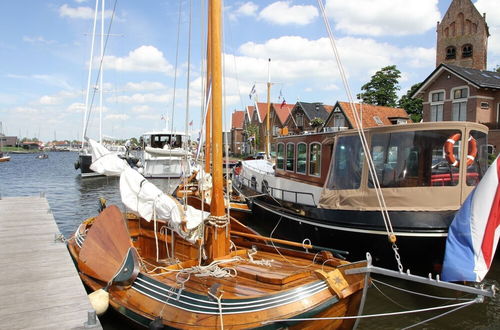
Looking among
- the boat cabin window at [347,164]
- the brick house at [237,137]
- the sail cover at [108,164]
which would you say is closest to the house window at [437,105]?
the boat cabin window at [347,164]

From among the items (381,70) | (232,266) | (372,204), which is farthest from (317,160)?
(381,70)

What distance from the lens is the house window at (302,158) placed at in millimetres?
10930

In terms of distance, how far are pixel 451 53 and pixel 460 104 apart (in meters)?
21.8

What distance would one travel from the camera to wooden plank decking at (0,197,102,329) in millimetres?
4898

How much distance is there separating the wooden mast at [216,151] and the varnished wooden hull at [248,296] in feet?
1.27

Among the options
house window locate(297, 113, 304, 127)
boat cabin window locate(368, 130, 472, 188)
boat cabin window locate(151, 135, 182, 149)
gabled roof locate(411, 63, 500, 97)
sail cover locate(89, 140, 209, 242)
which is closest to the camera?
sail cover locate(89, 140, 209, 242)

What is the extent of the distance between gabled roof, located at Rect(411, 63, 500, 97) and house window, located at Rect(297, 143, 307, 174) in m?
20.0

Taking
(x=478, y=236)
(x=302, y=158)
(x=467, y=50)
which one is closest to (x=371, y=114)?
(x=467, y=50)

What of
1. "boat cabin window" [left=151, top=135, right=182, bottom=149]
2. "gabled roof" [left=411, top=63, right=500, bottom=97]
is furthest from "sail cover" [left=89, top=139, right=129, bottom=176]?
"gabled roof" [left=411, top=63, right=500, bottom=97]

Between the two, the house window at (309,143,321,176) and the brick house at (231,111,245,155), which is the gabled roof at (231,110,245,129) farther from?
the house window at (309,143,321,176)

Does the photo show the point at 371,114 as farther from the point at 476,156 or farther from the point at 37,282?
the point at 37,282

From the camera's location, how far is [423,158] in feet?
24.8

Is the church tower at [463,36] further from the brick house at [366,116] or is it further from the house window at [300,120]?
the house window at [300,120]

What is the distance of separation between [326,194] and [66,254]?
5.74 m
